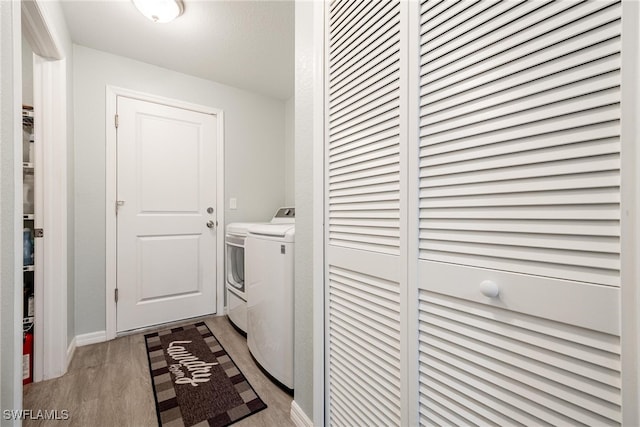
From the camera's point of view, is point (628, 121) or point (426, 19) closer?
point (628, 121)

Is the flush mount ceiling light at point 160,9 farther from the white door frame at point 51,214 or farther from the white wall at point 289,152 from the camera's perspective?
the white wall at point 289,152

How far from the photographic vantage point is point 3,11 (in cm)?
85

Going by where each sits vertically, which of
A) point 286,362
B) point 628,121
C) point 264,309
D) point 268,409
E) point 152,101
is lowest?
point 268,409

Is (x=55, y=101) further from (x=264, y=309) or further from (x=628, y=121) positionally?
(x=628, y=121)

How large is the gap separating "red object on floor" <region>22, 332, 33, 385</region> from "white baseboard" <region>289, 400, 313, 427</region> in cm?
155

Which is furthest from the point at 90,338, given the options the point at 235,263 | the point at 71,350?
the point at 235,263

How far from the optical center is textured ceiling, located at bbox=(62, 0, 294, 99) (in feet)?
5.62

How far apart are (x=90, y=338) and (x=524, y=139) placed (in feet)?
9.35

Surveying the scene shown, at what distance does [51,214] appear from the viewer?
5.29ft

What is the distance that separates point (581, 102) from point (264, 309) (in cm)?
163

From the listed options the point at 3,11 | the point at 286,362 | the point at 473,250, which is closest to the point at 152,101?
the point at 3,11

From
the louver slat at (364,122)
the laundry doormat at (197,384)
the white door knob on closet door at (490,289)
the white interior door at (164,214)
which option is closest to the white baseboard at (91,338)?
the white interior door at (164,214)

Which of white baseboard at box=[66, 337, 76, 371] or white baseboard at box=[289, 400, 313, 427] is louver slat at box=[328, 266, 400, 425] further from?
white baseboard at box=[66, 337, 76, 371]

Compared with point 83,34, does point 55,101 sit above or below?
below
